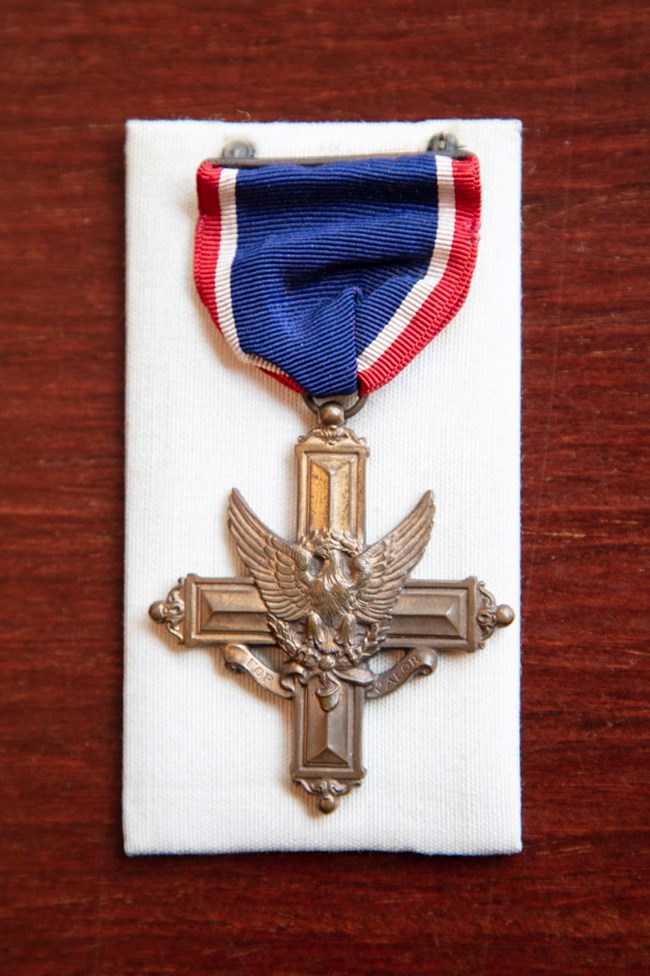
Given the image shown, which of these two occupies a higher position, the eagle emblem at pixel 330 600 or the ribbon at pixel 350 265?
the ribbon at pixel 350 265

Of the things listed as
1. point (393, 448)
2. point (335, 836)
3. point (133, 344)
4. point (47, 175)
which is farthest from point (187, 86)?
point (335, 836)

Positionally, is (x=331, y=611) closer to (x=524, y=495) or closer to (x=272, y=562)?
(x=272, y=562)

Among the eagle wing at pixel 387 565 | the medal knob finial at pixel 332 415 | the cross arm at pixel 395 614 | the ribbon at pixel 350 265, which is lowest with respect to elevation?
the cross arm at pixel 395 614

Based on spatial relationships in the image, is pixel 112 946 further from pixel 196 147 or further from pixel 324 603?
pixel 196 147

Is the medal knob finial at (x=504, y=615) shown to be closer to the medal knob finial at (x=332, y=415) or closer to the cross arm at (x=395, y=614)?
the cross arm at (x=395, y=614)

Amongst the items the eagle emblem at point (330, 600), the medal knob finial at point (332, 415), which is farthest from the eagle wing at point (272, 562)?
the medal knob finial at point (332, 415)

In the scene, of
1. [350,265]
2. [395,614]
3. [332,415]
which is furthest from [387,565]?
[350,265]
